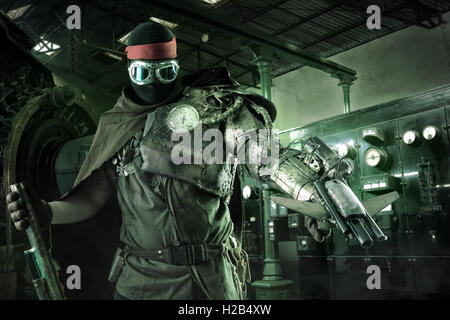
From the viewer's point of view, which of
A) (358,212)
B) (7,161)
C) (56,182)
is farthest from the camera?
(56,182)

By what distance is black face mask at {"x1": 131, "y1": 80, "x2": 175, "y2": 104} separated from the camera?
1384 millimetres

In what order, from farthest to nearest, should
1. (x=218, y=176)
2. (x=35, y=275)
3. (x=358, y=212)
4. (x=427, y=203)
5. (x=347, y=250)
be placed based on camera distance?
(x=347, y=250) < (x=427, y=203) < (x=218, y=176) < (x=35, y=275) < (x=358, y=212)

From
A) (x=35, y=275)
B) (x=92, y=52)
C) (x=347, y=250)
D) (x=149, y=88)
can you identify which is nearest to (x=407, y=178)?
(x=347, y=250)

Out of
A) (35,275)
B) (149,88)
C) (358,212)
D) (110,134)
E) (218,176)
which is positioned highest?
(149,88)

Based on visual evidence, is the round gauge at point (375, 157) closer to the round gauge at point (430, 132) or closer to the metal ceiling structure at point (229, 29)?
the round gauge at point (430, 132)

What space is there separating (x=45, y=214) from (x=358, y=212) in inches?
35.7

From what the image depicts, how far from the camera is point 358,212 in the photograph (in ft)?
3.53

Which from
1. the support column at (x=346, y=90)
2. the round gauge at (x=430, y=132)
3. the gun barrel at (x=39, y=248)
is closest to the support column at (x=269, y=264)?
the support column at (x=346, y=90)

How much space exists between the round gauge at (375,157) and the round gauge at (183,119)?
4093mm

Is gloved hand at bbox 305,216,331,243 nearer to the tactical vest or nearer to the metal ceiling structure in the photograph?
the tactical vest

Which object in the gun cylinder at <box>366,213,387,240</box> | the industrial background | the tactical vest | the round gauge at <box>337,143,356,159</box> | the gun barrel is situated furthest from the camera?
the round gauge at <box>337,143,356,159</box>

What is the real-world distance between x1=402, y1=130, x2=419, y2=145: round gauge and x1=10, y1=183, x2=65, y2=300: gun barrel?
4.38 meters

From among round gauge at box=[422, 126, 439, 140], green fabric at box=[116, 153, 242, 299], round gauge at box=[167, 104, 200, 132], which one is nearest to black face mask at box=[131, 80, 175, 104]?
round gauge at box=[167, 104, 200, 132]

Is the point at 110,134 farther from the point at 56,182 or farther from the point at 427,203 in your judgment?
the point at 427,203
